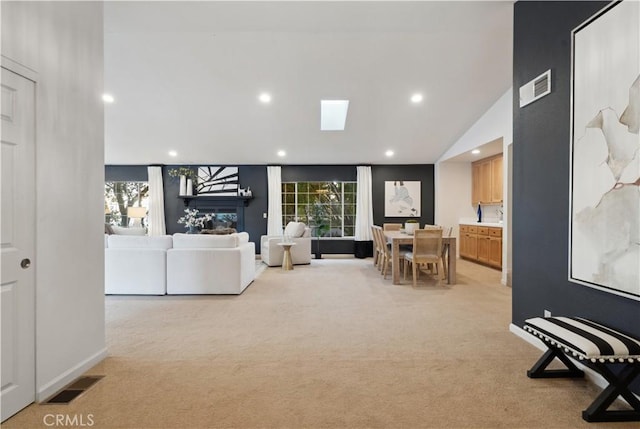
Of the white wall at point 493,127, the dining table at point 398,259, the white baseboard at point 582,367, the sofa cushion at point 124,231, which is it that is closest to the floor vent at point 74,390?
the white baseboard at point 582,367

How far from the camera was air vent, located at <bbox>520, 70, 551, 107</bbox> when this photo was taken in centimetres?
275

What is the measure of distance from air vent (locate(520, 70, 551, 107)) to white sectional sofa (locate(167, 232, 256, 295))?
380 centimetres

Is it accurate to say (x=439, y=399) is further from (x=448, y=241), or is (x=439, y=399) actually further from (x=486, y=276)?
(x=486, y=276)

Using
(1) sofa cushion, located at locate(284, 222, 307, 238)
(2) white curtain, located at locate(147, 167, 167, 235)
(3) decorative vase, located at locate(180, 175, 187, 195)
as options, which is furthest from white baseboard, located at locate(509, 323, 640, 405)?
(2) white curtain, located at locate(147, 167, 167, 235)

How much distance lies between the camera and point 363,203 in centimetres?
873

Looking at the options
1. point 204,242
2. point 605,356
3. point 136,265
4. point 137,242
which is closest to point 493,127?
point 605,356

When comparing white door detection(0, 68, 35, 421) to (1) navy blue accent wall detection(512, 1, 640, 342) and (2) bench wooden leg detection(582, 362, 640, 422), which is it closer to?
(2) bench wooden leg detection(582, 362, 640, 422)

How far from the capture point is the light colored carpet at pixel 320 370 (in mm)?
1885

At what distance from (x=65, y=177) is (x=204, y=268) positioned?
2555mm

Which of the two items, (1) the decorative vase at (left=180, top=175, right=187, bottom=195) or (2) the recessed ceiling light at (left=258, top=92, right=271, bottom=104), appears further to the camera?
(1) the decorative vase at (left=180, top=175, right=187, bottom=195)

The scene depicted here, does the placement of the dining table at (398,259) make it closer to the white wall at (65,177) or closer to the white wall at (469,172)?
the white wall at (469,172)

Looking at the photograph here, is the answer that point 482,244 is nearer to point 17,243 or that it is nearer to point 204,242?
point 204,242

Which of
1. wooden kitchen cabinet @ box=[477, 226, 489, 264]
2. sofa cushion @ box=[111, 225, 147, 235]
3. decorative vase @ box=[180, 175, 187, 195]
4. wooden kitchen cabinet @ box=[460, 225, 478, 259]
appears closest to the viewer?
sofa cushion @ box=[111, 225, 147, 235]

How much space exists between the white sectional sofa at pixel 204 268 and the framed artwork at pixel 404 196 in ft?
17.6
